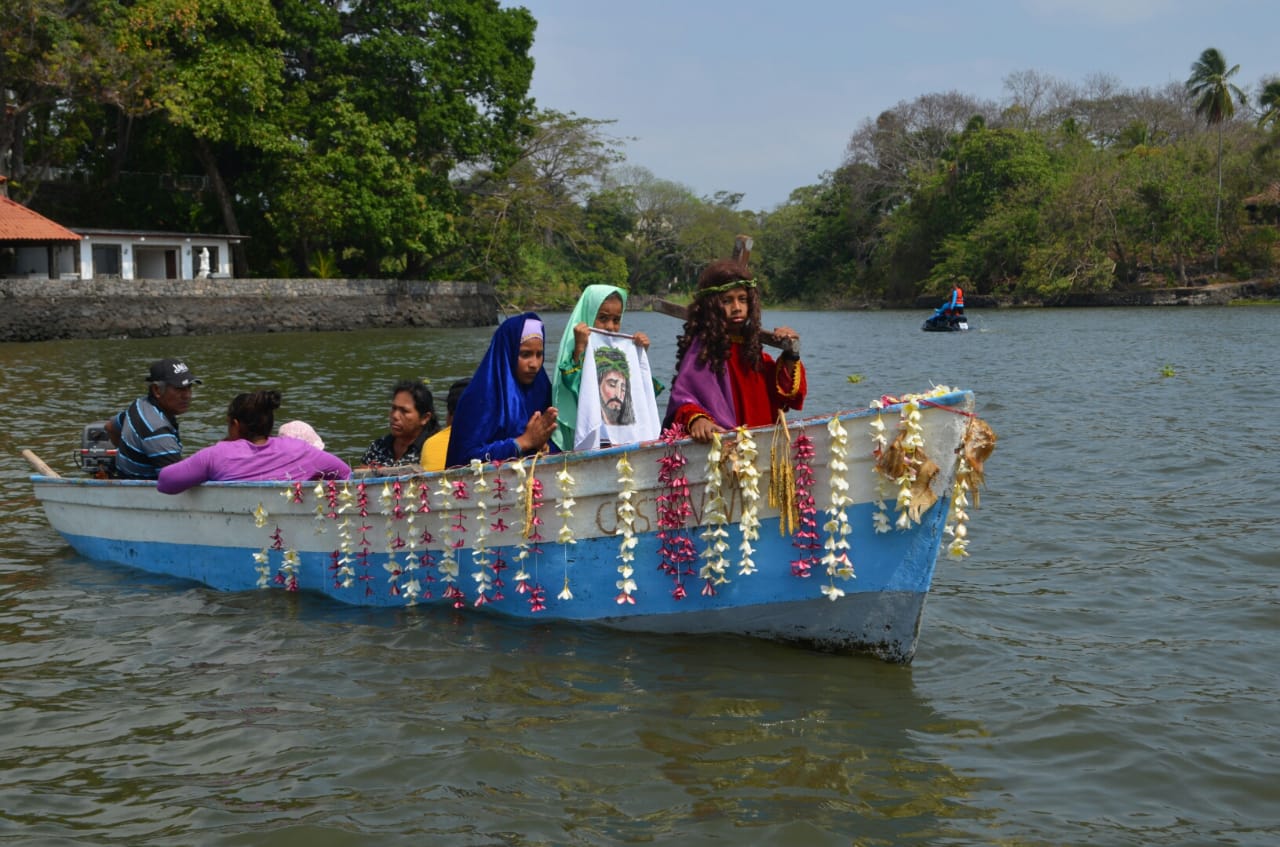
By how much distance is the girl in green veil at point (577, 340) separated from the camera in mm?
6070

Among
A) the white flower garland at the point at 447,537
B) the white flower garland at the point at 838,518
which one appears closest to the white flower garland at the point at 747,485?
the white flower garland at the point at 838,518

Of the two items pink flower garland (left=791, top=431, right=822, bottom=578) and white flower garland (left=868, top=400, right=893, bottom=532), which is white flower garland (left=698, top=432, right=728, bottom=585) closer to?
pink flower garland (left=791, top=431, right=822, bottom=578)

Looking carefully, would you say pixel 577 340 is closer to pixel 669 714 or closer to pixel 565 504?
pixel 565 504

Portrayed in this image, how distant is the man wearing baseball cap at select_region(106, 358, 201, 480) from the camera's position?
24.9ft

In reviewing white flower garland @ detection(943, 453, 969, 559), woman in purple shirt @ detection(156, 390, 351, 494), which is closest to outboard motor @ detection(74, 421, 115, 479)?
woman in purple shirt @ detection(156, 390, 351, 494)

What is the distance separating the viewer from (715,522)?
5488 mm

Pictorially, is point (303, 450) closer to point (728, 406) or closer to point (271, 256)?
point (728, 406)

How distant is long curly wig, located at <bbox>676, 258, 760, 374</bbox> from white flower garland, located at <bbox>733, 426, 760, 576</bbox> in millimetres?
560

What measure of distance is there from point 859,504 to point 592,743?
1652mm

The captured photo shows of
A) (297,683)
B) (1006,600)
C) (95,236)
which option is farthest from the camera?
(95,236)

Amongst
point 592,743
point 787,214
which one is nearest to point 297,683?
point 592,743

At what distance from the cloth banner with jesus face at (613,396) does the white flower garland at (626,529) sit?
1.87ft

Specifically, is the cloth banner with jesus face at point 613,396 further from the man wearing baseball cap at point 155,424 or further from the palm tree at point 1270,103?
the palm tree at point 1270,103

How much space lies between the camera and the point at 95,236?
36.5m
